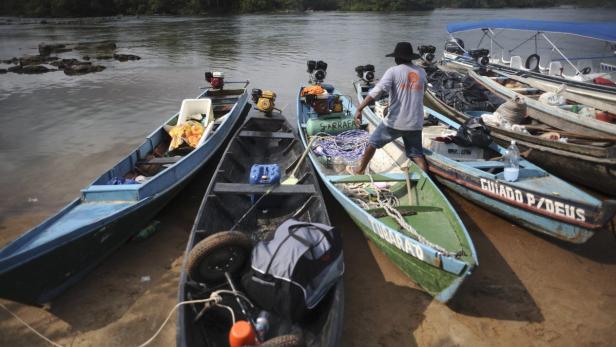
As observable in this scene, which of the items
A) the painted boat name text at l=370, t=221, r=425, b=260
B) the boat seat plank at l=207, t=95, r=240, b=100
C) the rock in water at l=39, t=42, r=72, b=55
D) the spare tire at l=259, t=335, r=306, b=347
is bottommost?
the spare tire at l=259, t=335, r=306, b=347

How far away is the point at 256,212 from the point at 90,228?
220 centimetres

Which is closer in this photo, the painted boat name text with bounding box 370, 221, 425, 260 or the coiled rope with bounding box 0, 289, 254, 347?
the coiled rope with bounding box 0, 289, 254, 347

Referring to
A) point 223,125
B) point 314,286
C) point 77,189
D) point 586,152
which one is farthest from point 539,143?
point 77,189

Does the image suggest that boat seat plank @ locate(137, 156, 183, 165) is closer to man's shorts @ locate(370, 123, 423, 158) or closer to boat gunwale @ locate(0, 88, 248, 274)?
boat gunwale @ locate(0, 88, 248, 274)

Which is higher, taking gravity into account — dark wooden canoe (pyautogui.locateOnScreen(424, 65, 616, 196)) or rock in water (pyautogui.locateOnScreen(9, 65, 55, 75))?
rock in water (pyautogui.locateOnScreen(9, 65, 55, 75))

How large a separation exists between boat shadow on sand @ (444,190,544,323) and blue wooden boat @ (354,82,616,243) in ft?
2.41

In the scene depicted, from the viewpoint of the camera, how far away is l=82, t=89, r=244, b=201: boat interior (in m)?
5.51

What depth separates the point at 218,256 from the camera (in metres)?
3.78

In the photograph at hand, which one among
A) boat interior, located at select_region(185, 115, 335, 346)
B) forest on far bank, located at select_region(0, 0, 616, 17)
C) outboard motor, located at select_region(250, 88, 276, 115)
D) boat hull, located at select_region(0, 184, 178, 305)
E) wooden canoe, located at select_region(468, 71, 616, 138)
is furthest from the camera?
forest on far bank, located at select_region(0, 0, 616, 17)

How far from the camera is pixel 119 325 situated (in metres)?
4.42

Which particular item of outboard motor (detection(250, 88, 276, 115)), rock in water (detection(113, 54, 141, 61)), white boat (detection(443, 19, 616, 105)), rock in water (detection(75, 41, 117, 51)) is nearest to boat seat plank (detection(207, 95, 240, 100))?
outboard motor (detection(250, 88, 276, 115))

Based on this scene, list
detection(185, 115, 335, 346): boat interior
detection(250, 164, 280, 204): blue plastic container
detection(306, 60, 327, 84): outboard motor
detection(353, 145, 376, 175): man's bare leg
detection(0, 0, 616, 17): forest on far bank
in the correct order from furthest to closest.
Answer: detection(0, 0, 616, 17): forest on far bank
detection(306, 60, 327, 84): outboard motor
detection(353, 145, 376, 175): man's bare leg
detection(250, 164, 280, 204): blue plastic container
detection(185, 115, 335, 346): boat interior

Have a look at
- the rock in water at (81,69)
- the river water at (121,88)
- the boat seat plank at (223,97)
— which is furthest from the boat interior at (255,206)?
the rock in water at (81,69)

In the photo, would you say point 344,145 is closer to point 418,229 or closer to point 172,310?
point 418,229
